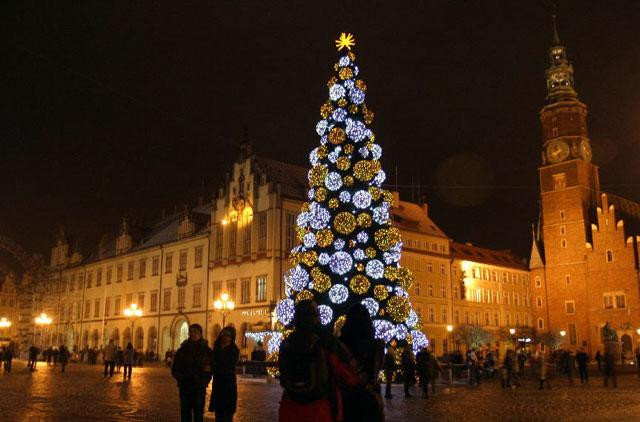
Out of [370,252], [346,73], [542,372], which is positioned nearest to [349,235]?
[370,252]

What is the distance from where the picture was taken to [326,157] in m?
23.3

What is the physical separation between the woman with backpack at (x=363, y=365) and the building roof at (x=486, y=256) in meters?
61.1

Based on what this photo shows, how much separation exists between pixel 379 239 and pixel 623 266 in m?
49.6

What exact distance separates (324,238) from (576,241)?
176ft

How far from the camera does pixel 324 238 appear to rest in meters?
22.2

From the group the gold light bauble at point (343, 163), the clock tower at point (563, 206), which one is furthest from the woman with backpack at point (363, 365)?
the clock tower at point (563, 206)

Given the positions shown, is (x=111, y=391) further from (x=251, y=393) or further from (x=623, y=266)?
(x=623, y=266)

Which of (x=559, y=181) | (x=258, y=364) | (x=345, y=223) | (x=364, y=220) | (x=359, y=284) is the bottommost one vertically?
(x=258, y=364)

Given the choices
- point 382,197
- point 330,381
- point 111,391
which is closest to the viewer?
point 330,381

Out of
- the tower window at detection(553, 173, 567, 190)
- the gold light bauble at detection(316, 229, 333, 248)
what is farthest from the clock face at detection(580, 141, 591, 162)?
the gold light bauble at detection(316, 229, 333, 248)

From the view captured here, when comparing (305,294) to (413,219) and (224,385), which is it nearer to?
(224,385)

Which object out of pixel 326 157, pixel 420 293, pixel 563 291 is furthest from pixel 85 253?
pixel 326 157

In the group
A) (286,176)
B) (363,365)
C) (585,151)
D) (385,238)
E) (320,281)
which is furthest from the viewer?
(585,151)

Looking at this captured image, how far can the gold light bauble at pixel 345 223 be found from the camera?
875 inches
